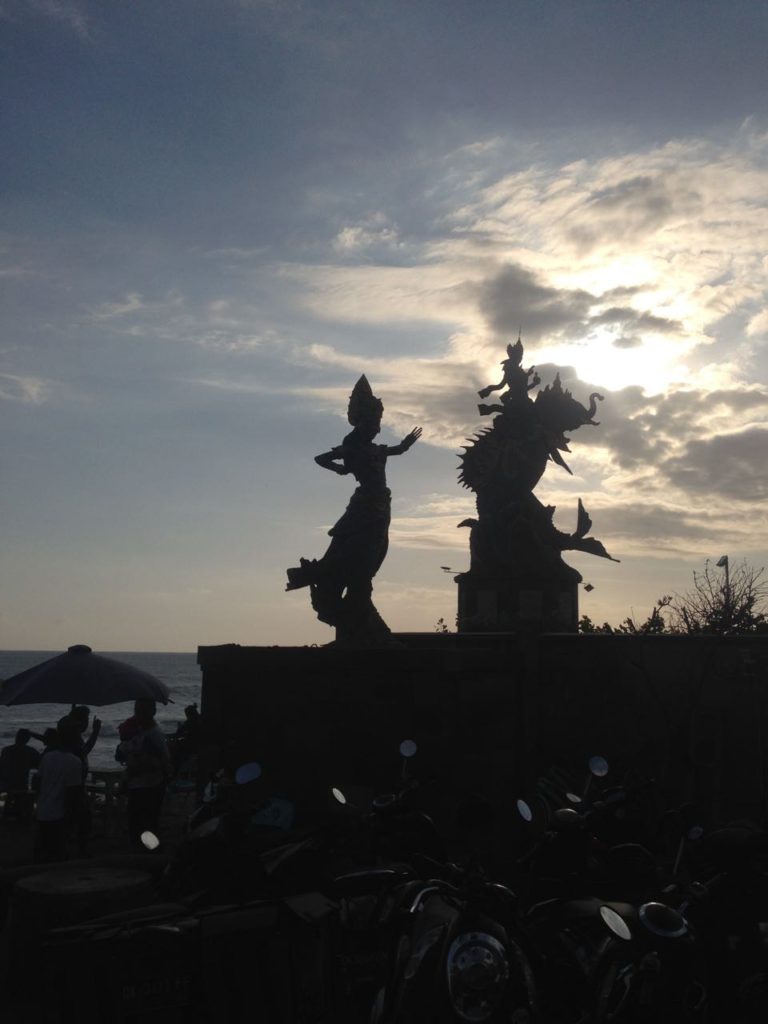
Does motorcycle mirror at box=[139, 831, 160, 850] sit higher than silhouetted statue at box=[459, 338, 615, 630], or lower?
lower

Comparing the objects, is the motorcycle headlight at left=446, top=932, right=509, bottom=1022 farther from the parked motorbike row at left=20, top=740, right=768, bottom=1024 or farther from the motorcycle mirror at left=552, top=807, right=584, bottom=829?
the motorcycle mirror at left=552, top=807, right=584, bottom=829

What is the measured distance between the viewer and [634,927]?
5.27 meters

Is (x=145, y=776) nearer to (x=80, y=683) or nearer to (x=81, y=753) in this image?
(x=81, y=753)

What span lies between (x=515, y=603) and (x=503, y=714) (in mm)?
8313

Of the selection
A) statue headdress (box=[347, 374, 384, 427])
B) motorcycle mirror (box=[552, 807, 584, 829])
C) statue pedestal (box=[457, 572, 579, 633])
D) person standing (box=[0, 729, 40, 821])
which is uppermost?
statue headdress (box=[347, 374, 384, 427])

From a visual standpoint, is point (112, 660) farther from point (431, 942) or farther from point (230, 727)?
point (431, 942)

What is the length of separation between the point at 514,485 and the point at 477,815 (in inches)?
573


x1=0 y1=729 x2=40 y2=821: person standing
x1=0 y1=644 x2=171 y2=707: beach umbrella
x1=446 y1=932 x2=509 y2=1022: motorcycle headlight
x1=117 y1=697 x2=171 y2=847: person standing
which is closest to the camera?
x1=446 y1=932 x2=509 y2=1022: motorcycle headlight

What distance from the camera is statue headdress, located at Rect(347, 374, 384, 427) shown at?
13.3m

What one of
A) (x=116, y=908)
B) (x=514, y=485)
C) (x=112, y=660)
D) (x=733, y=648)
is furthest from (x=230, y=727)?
(x=514, y=485)

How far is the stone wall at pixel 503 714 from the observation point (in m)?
11.6

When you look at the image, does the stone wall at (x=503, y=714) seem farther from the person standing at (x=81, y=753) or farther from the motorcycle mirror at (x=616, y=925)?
the motorcycle mirror at (x=616, y=925)

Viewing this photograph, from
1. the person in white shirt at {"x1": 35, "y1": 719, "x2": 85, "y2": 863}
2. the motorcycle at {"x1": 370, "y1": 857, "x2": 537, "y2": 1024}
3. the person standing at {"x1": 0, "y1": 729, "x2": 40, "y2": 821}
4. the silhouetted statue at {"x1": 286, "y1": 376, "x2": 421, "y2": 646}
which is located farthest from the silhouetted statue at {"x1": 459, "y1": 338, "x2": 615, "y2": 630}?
the motorcycle at {"x1": 370, "y1": 857, "x2": 537, "y2": 1024}

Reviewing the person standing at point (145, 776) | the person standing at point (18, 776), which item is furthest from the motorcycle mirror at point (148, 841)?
the person standing at point (18, 776)
